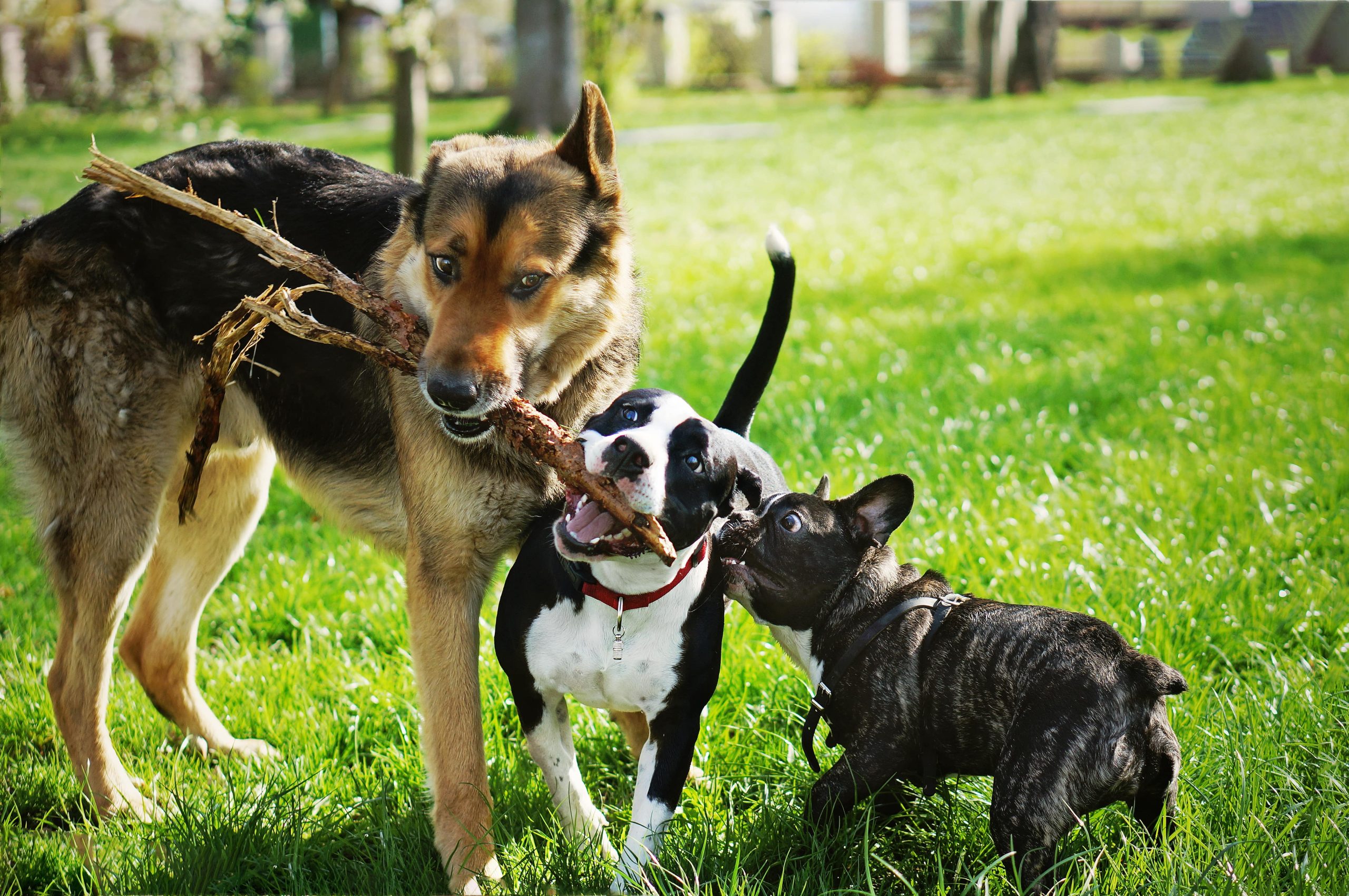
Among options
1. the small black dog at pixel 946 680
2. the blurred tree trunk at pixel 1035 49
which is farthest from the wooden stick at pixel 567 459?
the blurred tree trunk at pixel 1035 49

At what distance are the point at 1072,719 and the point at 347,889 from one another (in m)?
1.87

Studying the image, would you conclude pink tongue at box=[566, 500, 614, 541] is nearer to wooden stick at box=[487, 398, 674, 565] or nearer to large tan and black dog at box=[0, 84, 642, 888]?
wooden stick at box=[487, 398, 674, 565]

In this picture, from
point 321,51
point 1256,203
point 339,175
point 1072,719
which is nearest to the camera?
point 1072,719

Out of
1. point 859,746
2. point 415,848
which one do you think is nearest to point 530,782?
point 415,848

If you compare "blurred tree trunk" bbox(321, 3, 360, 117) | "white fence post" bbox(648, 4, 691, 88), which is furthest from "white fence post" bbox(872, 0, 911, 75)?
"blurred tree trunk" bbox(321, 3, 360, 117)

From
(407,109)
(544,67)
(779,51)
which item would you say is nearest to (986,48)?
(779,51)

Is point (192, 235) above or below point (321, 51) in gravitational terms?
below

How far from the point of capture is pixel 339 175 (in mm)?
3574

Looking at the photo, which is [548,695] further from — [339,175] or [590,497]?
[339,175]

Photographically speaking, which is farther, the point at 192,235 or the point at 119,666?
the point at 119,666

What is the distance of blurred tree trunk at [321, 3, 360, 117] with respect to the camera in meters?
26.5

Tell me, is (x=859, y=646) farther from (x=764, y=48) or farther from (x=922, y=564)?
(x=764, y=48)

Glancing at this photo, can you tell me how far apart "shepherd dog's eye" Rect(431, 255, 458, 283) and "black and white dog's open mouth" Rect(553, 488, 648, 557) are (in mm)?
686

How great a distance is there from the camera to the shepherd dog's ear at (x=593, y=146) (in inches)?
123
